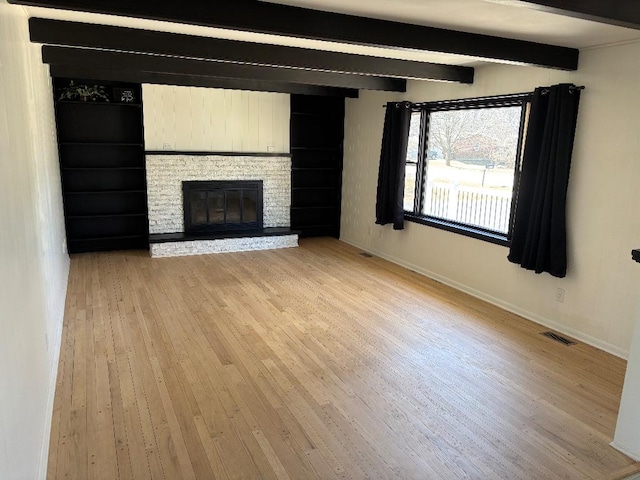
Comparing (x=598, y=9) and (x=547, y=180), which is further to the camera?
(x=547, y=180)

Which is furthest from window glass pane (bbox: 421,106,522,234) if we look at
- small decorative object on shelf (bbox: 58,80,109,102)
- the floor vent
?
small decorative object on shelf (bbox: 58,80,109,102)

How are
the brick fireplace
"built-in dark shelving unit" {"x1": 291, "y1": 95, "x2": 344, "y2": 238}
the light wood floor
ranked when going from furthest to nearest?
1. "built-in dark shelving unit" {"x1": 291, "y1": 95, "x2": 344, "y2": 238}
2. the brick fireplace
3. the light wood floor

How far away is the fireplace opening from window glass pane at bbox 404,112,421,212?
7.54ft

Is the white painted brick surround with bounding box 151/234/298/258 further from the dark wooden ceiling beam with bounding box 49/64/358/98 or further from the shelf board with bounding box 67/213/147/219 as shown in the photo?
the dark wooden ceiling beam with bounding box 49/64/358/98

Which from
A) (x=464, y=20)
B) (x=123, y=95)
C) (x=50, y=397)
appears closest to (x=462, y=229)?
(x=464, y=20)

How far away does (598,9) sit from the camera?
227 cm

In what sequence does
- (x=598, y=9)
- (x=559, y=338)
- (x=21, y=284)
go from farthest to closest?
(x=559, y=338)
(x=598, y=9)
(x=21, y=284)

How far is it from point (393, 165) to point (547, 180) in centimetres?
225

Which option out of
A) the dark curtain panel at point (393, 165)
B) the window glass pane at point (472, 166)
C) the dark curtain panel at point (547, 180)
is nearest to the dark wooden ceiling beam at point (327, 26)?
the dark curtain panel at point (547, 180)

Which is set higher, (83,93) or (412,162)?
(83,93)

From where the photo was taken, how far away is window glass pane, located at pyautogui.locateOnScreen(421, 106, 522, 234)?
4641mm

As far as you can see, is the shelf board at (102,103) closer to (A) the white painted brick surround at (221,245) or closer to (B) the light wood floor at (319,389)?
(A) the white painted brick surround at (221,245)

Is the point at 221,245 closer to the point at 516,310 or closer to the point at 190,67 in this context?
the point at 190,67

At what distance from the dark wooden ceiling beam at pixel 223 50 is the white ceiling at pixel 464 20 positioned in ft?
0.24
